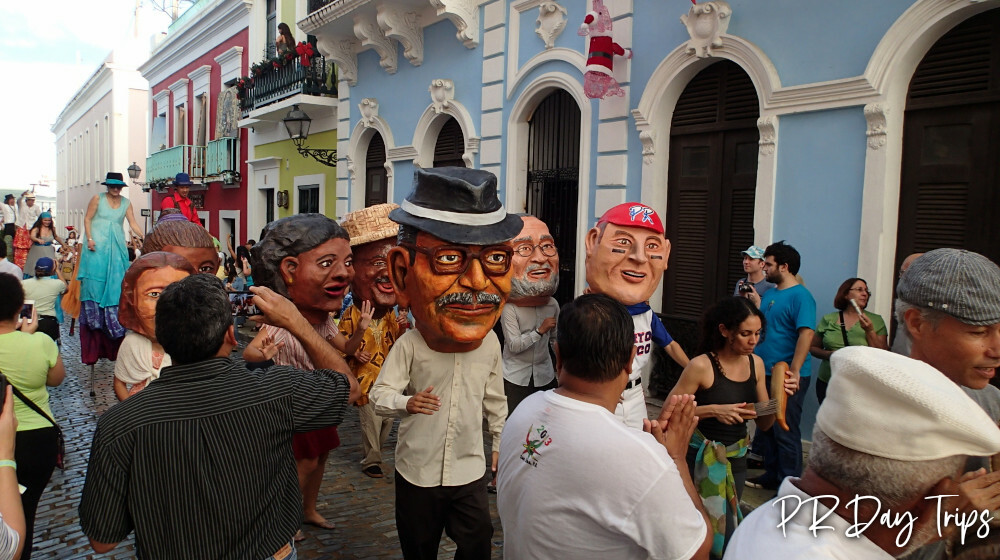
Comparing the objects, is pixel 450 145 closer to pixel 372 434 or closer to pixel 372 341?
pixel 372 434

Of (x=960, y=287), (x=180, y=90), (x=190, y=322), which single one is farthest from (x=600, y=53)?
(x=180, y=90)

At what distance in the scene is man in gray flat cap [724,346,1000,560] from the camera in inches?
52.8

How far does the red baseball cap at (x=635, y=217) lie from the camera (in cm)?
391

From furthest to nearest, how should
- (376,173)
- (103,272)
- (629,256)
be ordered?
1. (376,173)
2. (103,272)
3. (629,256)

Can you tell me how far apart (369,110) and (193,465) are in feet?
33.3

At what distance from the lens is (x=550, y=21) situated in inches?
314

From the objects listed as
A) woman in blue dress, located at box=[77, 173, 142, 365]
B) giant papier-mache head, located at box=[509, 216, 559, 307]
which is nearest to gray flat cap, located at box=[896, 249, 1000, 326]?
giant papier-mache head, located at box=[509, 216, 559, 307]

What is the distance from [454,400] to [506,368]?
1723mm

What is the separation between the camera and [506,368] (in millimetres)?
4816

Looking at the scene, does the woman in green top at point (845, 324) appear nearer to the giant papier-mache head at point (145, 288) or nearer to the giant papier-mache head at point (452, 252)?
the giant papier-mache head at point (452, 252)

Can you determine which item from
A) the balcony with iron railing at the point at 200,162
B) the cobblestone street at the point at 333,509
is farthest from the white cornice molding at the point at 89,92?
the cobblestone street at the point at 333,509

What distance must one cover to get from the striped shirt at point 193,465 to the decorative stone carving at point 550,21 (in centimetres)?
664

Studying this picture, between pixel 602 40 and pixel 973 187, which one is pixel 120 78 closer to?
pixel 602 40

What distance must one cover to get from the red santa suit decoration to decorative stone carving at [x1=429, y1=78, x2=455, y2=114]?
2.97 meters
